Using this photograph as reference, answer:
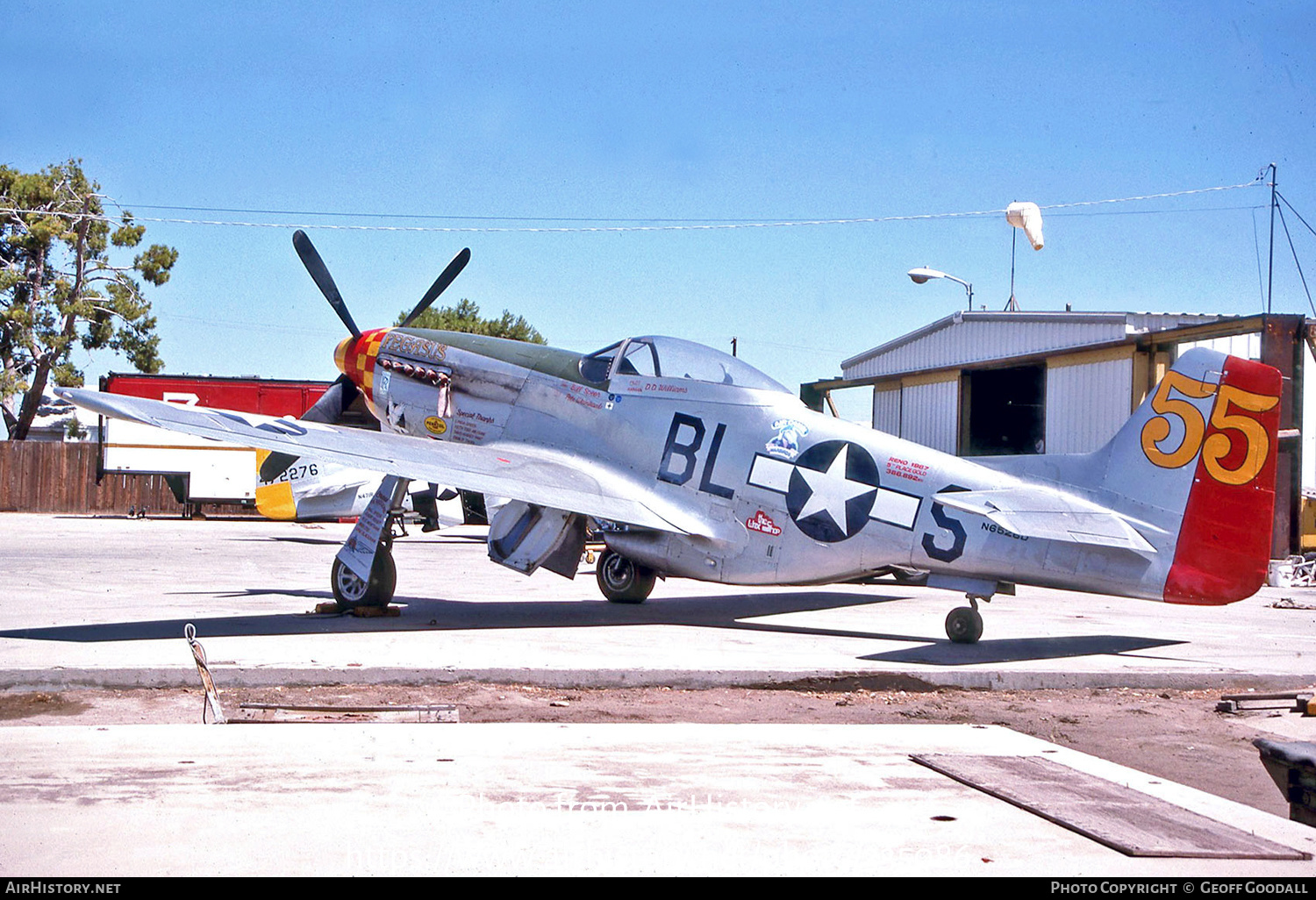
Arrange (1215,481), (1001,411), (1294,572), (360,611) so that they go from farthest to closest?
1. (1001,411)
2. (1294,572)
3. (360,611)
4. (1215,481)

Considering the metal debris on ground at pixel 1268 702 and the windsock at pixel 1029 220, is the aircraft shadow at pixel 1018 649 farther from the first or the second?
the windsock at pixel 1029 220

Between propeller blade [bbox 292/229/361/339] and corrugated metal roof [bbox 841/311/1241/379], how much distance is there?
1512 centimetres

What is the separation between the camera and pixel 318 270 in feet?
49.5

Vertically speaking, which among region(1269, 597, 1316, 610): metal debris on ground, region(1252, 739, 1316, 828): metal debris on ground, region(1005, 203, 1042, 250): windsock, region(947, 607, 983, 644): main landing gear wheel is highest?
region(1005, 203, 1042, 250): windsock

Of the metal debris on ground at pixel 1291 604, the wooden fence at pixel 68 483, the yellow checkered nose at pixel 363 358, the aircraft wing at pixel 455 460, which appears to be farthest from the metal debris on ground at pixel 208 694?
the wooden fence at pixel 68 483

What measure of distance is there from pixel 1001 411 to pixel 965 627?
2050cm

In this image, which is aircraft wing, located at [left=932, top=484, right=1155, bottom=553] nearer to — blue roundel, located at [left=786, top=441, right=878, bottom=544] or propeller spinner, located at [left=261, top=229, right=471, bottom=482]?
blue roundel, located at [left=786, top=441, right=878, bottom=544]

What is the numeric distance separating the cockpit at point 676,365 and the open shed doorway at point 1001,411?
1639 centimetres

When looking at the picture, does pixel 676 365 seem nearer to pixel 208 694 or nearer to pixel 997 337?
pixel 208 694

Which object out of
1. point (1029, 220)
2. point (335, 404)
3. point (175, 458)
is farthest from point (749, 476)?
point (175, 458)

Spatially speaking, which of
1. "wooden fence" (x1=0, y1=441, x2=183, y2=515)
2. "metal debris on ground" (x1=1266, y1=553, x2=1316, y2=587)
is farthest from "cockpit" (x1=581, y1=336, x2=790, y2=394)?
"wooden fence" (x1=0, y1=441, x2=183, y2=515)

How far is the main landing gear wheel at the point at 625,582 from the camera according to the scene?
547 inches

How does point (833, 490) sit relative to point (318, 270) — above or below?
below

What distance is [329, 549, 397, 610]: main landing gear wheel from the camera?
38.8 ft
